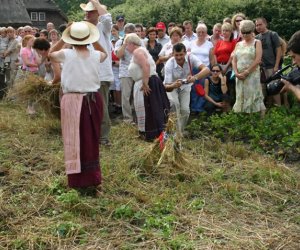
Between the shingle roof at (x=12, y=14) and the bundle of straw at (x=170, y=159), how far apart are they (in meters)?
36.3

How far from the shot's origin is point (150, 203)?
15.9ft

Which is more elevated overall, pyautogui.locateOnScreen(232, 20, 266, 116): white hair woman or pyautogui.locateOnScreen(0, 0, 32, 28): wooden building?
pyautogui.locateOnScreen(0, 0, 32, 28): wooden building

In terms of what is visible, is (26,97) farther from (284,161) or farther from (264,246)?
(264,246)

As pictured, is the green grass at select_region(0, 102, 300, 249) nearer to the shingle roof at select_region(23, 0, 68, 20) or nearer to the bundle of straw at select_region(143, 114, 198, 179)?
the bundle of straw at select_region(143, 114, 198, 179)

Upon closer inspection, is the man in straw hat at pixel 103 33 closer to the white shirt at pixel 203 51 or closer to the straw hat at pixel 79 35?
the straw hat at pixel 79 35

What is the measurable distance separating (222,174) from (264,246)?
1.82 meters

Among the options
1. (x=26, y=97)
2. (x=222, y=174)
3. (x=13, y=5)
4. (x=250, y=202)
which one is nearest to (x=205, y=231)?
(x=250, y=202)

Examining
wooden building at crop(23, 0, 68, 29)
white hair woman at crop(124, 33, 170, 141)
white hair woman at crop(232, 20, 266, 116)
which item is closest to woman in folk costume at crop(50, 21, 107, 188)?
white hair woman at crop(124, 33, 170, 141)

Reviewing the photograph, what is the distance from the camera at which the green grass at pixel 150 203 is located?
4.14 meters

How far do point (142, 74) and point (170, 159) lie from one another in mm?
2043

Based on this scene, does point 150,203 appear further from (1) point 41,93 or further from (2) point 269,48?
(2) point 269,48

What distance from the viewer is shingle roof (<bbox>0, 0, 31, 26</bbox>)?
39803 mm

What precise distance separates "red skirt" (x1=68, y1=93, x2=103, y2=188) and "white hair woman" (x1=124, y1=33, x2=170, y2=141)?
2210 mm

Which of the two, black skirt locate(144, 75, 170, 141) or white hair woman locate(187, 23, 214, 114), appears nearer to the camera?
black skirt locate(144, 75, 170, 141)
